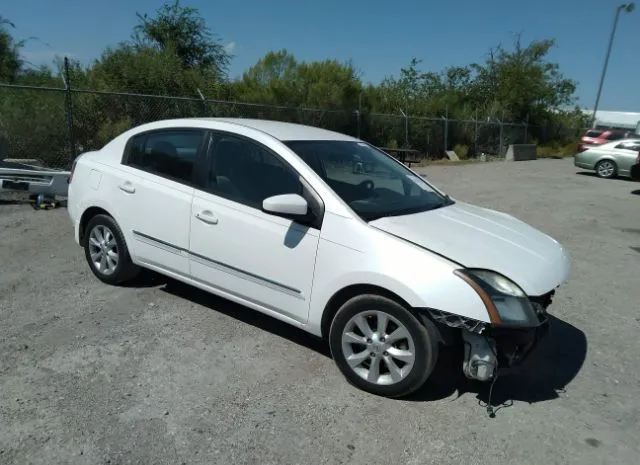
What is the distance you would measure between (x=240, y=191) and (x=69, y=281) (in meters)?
2.36

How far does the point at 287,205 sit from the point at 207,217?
0.86 meters

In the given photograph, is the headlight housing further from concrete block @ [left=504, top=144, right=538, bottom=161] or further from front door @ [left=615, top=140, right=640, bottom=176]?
concrete block @ [left=504, top=144, right=538, bottom=161]

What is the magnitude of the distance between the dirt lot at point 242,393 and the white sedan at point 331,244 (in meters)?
0.30

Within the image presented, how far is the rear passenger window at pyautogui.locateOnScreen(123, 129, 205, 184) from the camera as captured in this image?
4.49 metres

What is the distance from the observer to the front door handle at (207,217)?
4.12 meters

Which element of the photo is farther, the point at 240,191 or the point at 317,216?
the point at 240,191

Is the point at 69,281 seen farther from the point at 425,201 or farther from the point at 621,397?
the point at 621,397

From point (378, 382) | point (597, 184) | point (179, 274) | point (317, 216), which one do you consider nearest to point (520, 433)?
point (378, 382)

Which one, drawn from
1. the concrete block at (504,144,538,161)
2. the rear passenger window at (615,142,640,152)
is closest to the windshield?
the rear passenger window at (615,142,640,152)

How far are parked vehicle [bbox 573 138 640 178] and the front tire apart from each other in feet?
59.6

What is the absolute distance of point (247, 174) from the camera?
417cm

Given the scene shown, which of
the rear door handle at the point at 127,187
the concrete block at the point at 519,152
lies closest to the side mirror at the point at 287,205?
the rear door handle at the point at 127,187

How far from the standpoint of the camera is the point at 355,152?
4.70m

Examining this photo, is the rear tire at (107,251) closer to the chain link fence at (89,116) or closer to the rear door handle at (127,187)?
the rear door handle at (127,187)
